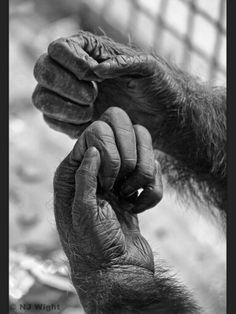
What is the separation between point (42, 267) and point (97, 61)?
913 millimetres

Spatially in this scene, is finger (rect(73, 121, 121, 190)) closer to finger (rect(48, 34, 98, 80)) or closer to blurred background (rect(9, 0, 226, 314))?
finger (rect(48, 34, 98, 80))

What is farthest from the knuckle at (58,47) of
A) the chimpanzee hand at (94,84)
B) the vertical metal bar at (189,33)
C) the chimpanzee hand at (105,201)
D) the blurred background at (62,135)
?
the vertical metal bar at (189,33)

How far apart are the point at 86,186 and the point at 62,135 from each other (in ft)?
3.60

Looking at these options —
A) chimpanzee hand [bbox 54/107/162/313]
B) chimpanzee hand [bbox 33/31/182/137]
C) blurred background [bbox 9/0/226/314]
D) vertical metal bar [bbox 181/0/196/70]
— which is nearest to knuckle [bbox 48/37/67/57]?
chimpanzee hand [bbox 33/31/182/137]

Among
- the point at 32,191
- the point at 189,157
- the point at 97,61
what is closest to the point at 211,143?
the point at 189,157

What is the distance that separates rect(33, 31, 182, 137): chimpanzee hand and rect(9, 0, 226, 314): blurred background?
571 millimetres

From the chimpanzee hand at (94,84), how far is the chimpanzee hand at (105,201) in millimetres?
84

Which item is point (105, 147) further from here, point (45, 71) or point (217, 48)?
point (217, 48)

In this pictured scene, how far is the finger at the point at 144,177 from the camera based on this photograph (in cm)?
82

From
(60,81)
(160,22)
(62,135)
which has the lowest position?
(62,135)

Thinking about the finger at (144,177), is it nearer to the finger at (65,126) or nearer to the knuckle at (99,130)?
the knuckle at (99,130)

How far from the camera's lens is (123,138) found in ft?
2.64

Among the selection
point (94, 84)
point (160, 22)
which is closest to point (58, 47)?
point (94, 84)

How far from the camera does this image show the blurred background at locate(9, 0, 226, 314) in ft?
5.50
